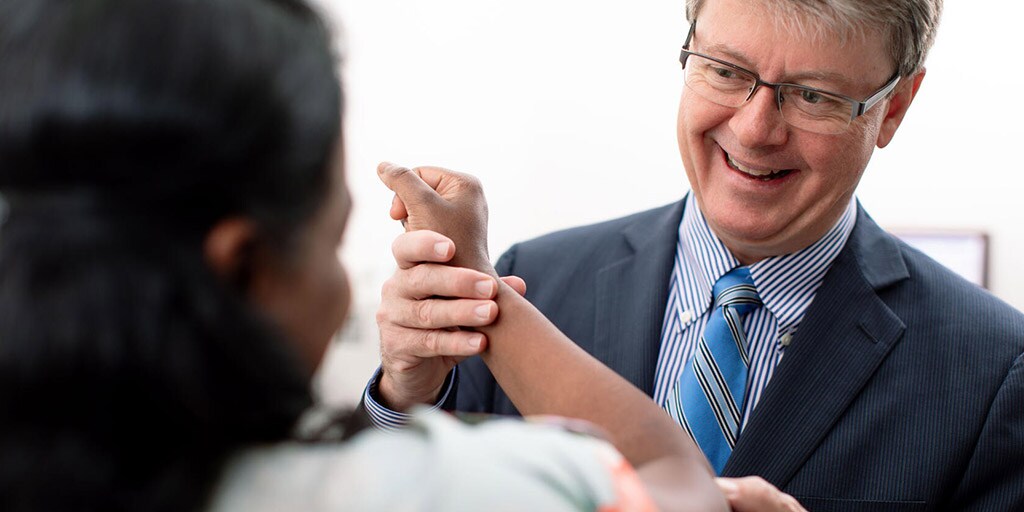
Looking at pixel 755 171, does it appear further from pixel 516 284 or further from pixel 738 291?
pixel 516 284

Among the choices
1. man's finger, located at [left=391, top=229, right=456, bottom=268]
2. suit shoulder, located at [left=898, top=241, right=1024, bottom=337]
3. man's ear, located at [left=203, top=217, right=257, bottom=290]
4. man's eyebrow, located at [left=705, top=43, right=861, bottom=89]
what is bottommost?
suit shoulder, located at [left=898, top=241, right=1024, bottom=337]

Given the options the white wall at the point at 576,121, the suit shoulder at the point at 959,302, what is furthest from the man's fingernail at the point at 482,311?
the white wall at the point at 576,121

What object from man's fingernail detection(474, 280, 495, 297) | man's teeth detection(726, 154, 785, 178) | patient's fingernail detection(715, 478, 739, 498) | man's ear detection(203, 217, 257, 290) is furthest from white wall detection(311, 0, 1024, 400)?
man's ear detection(203, 217, 257, 290)

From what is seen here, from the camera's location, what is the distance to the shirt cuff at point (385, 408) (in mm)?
1415

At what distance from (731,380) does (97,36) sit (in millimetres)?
1084

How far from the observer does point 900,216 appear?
331cm

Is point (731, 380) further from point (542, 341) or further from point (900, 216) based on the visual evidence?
point (900, 216)

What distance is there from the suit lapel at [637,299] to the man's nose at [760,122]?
26 centimetres

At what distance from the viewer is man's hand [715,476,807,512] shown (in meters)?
1.00

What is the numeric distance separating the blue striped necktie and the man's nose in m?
0.24

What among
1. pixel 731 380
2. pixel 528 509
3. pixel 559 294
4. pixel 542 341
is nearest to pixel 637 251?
pixel 559 294

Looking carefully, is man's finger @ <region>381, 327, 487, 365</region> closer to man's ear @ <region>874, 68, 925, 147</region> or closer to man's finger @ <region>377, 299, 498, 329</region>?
man's finger @ <region>377, 299, 498, 329</region>

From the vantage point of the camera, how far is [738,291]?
1525 mm

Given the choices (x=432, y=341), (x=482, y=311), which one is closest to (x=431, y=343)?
(x=432, y=341)
